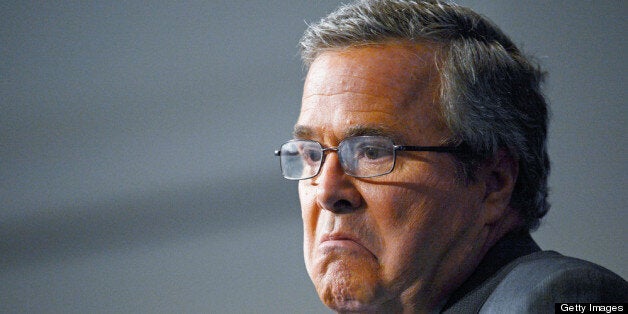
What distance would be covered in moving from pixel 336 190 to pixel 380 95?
0.63ft

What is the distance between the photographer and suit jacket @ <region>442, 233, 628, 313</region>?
1.15 m

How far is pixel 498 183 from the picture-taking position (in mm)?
1484

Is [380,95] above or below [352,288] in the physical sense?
above

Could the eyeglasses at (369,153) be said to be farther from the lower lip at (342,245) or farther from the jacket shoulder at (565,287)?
the jacket shoulder at (565,287)

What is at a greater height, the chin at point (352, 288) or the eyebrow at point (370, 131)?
the eyebrow at point (370, 131)

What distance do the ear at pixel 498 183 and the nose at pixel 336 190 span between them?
252 millimetres

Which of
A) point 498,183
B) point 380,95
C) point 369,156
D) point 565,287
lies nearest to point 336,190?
point 369,156

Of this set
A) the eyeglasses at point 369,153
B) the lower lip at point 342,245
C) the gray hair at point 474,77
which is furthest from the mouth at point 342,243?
the gray hair at point 474,77

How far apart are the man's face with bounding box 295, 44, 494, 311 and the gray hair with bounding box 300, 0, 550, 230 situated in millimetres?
32

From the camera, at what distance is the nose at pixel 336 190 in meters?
1.40

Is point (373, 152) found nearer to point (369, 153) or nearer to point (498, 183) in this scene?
point (369, 153)

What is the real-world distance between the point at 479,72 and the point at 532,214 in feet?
1.06

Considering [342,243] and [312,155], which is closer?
[342,243]

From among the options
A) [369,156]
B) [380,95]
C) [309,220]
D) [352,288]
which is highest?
[380,95]
